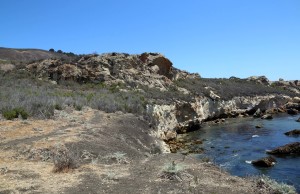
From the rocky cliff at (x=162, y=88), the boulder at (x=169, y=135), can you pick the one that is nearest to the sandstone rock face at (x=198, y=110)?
the rocky cliff at (x=162, y=88)

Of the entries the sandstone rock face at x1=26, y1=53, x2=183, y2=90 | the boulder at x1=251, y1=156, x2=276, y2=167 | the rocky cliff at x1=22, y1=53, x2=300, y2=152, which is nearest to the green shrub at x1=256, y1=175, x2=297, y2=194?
the boulder at x1=251, y1=156, x2=276, y2=167

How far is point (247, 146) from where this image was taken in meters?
27.8

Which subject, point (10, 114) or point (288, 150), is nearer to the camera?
point (10, 114)

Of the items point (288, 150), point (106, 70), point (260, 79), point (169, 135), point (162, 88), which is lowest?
point (169, 135)

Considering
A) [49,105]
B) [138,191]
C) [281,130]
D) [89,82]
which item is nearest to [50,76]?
[89,82]

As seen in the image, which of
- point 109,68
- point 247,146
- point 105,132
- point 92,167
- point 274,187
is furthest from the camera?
point 109,68

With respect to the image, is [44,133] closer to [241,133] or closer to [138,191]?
[138,191]

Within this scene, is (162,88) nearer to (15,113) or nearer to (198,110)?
(198,110)

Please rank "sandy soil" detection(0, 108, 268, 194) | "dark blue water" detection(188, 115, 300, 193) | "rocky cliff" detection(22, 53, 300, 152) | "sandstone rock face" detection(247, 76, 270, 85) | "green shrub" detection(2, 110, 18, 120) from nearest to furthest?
"sandy soil" detection(0, 108, 268, 194)
"green shrub" detection(2, 110, 18, 120)
"dark blue water" detection(188, 115, 300, 193)
"rocky cliff" detection(22, 53, 300, 152)
"sandstone rock face" detection(247, 76, 270, 85)

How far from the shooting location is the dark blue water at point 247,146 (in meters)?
19.4

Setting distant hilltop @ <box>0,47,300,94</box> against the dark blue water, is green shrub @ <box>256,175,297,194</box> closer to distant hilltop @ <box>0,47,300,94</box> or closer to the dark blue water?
the dark blue water

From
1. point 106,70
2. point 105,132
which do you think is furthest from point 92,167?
point 106,70

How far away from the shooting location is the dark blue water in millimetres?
19391

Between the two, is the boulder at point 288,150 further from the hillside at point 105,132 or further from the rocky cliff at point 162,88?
the rocky cliff at point 162,88
